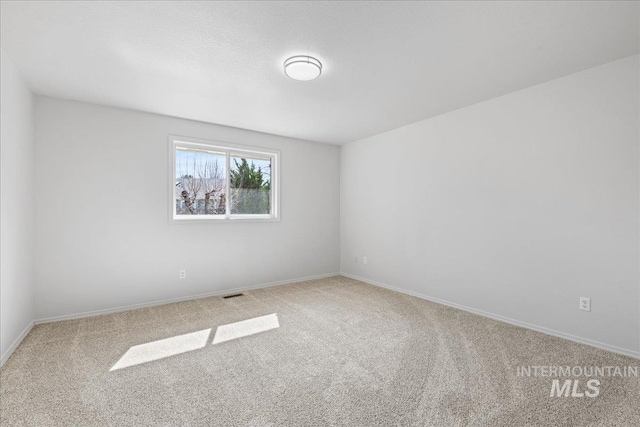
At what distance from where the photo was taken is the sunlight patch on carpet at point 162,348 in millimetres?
2322

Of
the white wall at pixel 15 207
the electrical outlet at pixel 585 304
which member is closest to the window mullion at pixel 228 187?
the white wall at pixel 15 207

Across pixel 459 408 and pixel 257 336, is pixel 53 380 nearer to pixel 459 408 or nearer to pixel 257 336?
pixel 257 336

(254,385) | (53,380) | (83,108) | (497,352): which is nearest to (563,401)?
(497,352)

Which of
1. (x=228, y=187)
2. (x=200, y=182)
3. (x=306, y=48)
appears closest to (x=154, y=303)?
(x=200, y=182)

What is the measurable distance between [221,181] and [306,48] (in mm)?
2709

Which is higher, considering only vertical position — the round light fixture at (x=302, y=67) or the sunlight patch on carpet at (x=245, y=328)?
the round light fixture at (x=302, y=67)

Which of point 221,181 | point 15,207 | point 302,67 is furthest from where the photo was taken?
point 221,181

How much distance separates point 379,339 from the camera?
2.71 meters

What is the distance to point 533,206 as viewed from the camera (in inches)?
117

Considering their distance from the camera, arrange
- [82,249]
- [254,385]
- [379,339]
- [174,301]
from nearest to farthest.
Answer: [254,385] → [379,339] → [82,249] → [174,301]

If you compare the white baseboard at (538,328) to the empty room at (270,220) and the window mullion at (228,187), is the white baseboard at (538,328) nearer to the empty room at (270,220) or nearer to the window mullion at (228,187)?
the empty room at (270,220)

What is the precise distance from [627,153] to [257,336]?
361 cm

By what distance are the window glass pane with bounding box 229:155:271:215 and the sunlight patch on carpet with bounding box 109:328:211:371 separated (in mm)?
2152

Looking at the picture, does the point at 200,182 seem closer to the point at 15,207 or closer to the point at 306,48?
the point at 15,207
